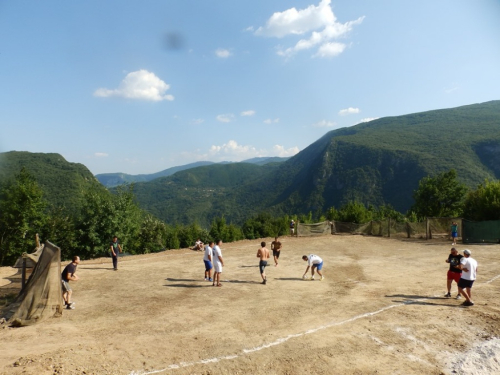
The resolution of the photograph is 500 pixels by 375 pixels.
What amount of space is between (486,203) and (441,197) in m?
15.6

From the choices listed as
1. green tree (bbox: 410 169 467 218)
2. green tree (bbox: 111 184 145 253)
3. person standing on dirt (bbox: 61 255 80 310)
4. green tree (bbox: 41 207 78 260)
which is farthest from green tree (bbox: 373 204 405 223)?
person standing on dirt (bbox: 61 255 80 310)

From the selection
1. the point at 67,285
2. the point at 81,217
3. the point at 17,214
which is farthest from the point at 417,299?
the point at 17,214

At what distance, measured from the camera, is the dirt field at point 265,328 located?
22.9 feet

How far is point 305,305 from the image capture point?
10.8 m

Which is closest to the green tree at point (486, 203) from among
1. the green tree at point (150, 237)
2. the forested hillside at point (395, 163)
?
the green tree at point (150, 237)

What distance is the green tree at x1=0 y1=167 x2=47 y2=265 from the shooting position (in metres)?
30.9

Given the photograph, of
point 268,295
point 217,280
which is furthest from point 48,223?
point 268,295

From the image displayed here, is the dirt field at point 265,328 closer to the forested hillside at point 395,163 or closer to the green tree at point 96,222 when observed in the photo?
the green tree at point 96,222

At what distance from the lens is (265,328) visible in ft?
29.2

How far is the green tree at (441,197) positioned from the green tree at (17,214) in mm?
47400

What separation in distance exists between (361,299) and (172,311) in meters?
6.67

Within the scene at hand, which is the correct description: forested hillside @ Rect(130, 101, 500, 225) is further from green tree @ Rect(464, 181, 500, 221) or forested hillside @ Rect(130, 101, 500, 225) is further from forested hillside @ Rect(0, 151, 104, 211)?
green tree @ Rect(464, 181, 500, 221)

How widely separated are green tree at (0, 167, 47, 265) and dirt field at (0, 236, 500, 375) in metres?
20.8

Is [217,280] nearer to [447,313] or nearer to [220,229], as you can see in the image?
[447,313]
